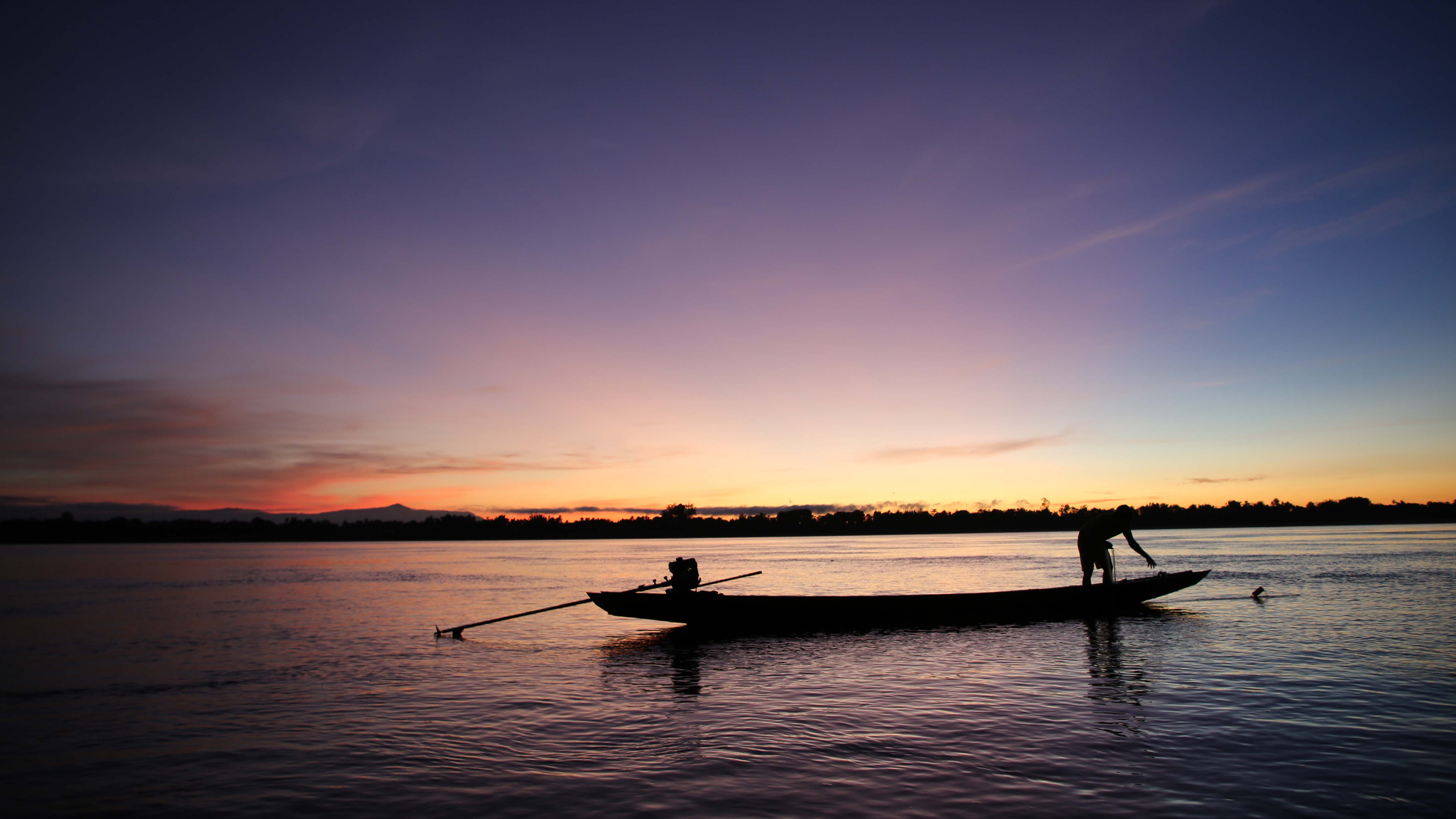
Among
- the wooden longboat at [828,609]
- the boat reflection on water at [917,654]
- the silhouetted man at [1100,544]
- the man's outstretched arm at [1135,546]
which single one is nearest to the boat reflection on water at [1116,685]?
the boat reflection on water at [917,654]

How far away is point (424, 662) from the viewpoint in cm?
1888

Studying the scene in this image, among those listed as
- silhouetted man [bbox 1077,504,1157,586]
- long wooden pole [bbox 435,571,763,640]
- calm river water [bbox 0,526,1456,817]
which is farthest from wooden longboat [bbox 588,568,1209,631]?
silhouetted man [bbox 1077,504,1157,586]

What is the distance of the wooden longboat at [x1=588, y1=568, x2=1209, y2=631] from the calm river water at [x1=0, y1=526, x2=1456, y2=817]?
444 millimetres

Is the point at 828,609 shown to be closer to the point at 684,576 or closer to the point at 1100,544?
the point at 684,576

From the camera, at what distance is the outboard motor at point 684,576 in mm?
21188

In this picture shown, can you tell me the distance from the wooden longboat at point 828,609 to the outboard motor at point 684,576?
1.05 ft

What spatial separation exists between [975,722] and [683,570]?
11.2m

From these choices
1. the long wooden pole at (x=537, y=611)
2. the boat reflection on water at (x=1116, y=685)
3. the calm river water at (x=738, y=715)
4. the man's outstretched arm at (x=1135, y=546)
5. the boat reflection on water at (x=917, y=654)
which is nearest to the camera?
the calm river water at (x=738, y=715)

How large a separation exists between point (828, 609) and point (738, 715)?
9.23 metres

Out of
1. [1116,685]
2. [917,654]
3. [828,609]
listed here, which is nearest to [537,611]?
[828,609]

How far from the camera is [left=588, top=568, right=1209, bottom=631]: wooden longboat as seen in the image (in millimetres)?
20688

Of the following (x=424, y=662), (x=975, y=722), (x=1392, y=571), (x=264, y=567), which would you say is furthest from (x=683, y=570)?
(x=264, y=567)

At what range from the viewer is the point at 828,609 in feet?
69.7

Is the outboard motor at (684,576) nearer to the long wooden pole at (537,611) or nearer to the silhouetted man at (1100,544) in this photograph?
the long wooden pole at (537,611)
